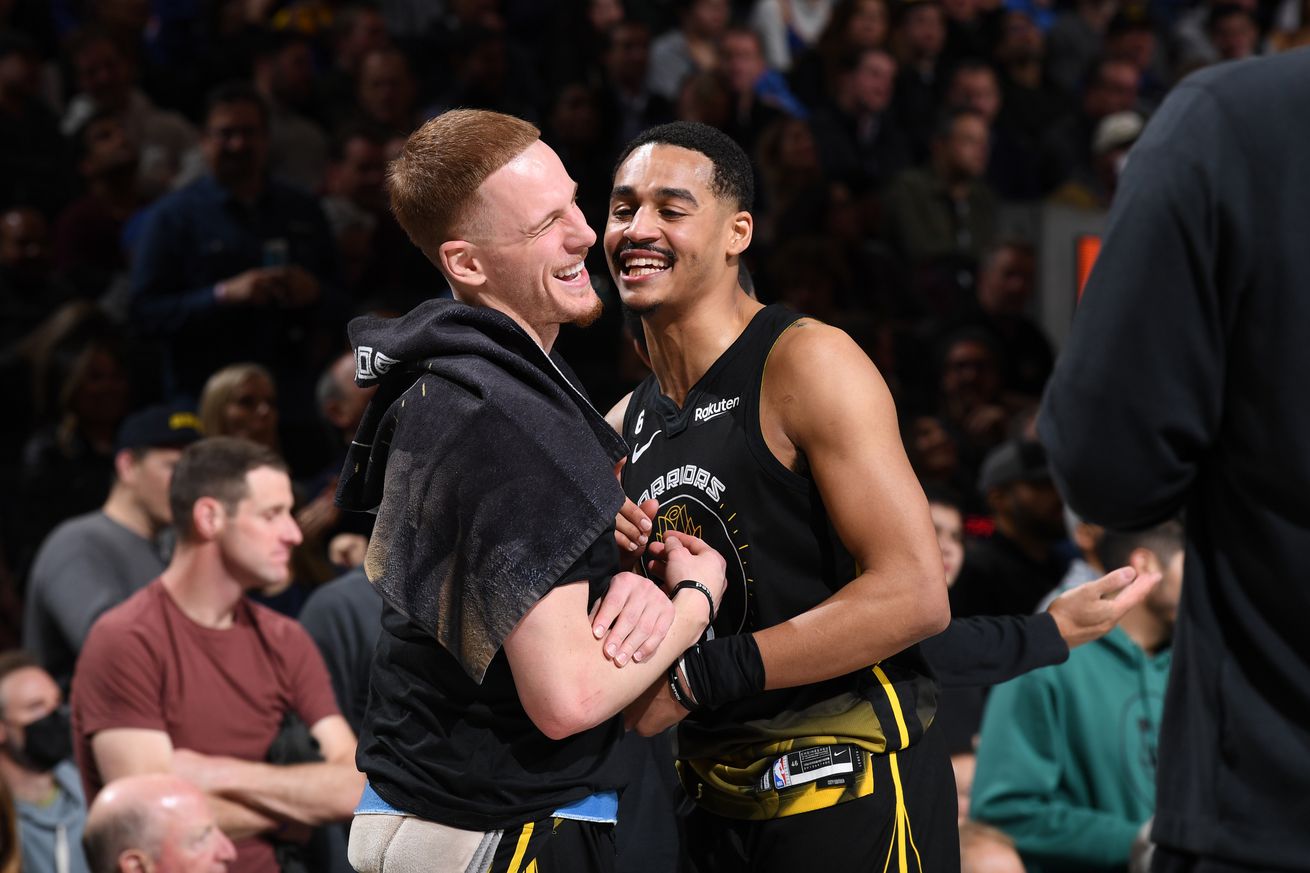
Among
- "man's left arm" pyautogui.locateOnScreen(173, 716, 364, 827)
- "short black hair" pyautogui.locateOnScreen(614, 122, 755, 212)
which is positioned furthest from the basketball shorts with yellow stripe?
"man's left arm" pyautogui.locateOnScreen(173, 716, 364, 827)

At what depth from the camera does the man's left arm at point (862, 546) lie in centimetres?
267

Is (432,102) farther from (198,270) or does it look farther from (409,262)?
(198,270)

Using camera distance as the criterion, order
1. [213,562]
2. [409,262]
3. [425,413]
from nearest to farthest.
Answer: [425,413] < [213,562] < [409,262]

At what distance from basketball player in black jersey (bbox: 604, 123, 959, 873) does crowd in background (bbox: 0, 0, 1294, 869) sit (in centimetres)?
165

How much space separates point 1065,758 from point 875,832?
2.02m

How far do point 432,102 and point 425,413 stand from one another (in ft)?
26.6

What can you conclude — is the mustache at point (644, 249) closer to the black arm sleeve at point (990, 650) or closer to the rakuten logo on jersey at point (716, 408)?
the rakuten logo on jersey at point (716, 408)

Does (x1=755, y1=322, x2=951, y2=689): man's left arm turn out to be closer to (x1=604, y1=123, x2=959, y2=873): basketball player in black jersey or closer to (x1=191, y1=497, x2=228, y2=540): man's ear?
(x1=604, y1=123, x2=959, y2=873): basketball player in black jersey

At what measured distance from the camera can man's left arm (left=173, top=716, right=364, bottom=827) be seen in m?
4.30

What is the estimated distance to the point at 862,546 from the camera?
8.85ft

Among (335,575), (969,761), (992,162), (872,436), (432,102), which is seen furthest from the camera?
(992,162)

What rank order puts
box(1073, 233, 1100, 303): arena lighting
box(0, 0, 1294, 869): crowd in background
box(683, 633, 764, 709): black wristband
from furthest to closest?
box(1073, 233, 1100, 303): arena lighting
box(0, 0, 1294, 869): crowd in background
box(683, 633, 764, 709): black wristband

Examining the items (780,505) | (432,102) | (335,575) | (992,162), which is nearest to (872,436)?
(780,505)

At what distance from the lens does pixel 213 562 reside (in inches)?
181
